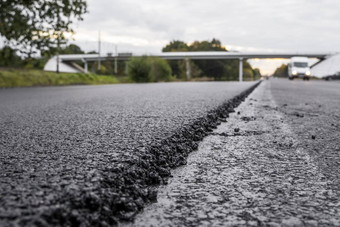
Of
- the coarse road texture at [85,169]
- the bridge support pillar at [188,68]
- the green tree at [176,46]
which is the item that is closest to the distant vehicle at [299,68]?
the bridge support pillar at [188,68]

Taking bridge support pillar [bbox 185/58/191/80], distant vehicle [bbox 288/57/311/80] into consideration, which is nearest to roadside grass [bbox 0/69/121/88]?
distant vehicle [bbox 288/57/311/80]

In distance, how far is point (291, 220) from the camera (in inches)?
43.3

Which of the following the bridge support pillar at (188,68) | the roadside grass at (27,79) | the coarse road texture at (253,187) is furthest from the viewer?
the bridge support pillar at (188,68)

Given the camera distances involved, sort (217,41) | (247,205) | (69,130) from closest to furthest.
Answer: (247,205) < (69,130) < (217,41)

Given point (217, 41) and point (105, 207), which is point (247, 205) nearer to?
point (105, 207)

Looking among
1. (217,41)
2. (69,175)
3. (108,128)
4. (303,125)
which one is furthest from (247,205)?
(217,41)

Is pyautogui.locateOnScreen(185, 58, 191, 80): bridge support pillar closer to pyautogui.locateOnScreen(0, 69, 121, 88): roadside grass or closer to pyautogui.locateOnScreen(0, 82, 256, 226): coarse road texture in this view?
pyautogui.locateOnScreen(0, 69, 121, 88): roadside grass

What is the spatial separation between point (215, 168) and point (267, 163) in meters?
0.30

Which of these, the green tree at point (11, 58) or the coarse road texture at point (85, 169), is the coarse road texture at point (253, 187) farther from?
the green tree at point (11, 58)

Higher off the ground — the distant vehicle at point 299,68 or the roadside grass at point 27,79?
the distant vehicle at point 299,68

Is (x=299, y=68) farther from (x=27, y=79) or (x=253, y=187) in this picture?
(x=253, y=187)

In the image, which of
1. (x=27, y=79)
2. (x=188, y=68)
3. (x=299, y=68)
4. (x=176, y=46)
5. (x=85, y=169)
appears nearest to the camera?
(x=85, y=169)

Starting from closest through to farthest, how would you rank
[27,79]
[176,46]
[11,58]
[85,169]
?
[85,169] → [11,58] → [27,79] → [176,46]

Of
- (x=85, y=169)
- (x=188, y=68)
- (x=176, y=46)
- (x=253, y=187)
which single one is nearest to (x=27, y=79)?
(x=85, y=169)
